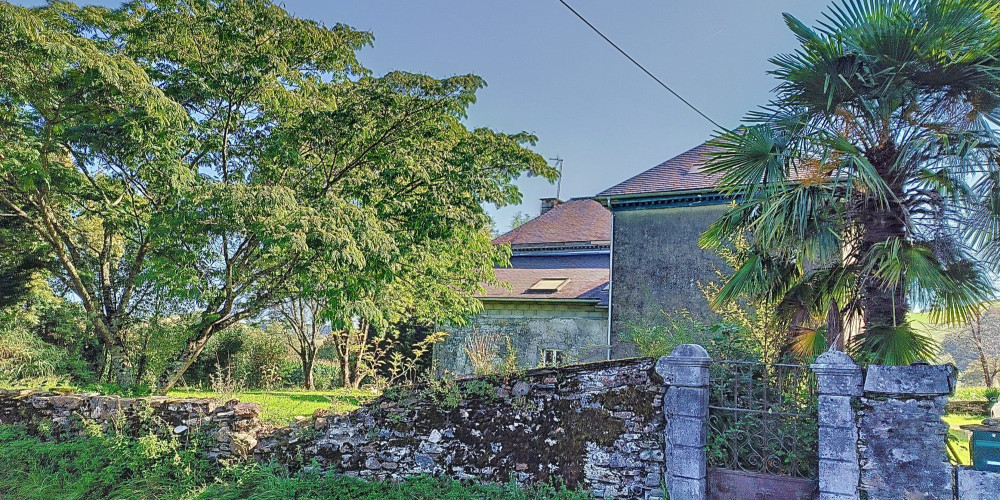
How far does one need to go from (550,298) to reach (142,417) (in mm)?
9208

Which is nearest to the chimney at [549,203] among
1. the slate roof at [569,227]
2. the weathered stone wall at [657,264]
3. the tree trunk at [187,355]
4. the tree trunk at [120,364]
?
the slate roof at [569,227]

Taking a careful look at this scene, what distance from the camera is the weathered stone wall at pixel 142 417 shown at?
23.4 feet

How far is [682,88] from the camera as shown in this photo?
392 inches

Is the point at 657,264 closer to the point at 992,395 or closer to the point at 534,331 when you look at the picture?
the point at 534,331

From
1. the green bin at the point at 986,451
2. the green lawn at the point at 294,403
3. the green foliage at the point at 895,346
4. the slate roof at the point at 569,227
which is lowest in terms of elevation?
the green lawn at the point at 294,403

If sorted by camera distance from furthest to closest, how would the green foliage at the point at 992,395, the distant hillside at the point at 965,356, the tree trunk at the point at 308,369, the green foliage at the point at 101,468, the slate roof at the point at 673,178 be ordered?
the distant hillside at the point at 965,356 → the tree trunk at the point at 308,369 → the slate roof at the point at 673,178 → the green foliage at the point at 992,395 → the green foliage at the point at 101,468

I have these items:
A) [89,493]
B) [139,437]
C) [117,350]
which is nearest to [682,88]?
[139,437]

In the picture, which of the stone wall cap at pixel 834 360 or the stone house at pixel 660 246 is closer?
the stone wall cap at pixel 834 360

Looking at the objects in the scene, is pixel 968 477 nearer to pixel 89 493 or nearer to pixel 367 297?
pixel 367 297

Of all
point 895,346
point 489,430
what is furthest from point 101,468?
point 895,346

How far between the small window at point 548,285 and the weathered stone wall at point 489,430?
853 cm

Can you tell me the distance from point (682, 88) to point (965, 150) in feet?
17.9

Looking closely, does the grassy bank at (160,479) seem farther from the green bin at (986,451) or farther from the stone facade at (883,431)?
the green bin at (986,451)

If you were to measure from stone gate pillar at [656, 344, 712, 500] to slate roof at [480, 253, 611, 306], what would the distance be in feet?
26.5
